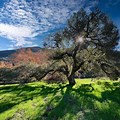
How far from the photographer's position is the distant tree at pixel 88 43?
120ft

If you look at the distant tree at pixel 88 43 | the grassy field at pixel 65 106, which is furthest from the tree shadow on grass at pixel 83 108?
the distant tree at pixel 88 43

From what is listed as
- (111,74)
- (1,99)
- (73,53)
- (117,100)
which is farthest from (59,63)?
(117,100)

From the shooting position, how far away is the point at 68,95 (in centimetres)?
2705

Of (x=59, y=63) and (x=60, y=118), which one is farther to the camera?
(x=59, y=63)

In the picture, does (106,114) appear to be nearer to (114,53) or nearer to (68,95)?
(68,95)

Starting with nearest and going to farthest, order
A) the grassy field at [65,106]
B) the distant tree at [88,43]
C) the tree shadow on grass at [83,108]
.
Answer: the tree shadow on grass at [83,108] < the grassy field at [65,106] < the distant tree at [88,43]

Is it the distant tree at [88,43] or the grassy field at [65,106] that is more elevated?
the distant tree at [88,43]

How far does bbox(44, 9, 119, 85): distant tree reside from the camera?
120 ft

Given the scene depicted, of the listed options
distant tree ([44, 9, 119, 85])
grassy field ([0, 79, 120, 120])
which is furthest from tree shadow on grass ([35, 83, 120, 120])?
distant tree ([44, 9, 119, 85])

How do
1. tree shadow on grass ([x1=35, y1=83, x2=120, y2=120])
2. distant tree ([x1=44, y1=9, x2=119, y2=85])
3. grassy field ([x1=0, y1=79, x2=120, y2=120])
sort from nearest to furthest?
tree shadow on grass ([x1=35, y1=83, x2=120, y2=120]) < grassy field ([x1=0, y1=79, x2=120, y2=120]) < distant tree ([x1=44, y1=9, x2=119, y2=85])

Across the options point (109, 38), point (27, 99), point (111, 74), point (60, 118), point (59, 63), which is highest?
point (109, 38)

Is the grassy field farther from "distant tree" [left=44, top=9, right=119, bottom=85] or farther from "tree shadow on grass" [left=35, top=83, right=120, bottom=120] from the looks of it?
"distant tree" [left=44, top=9, right=119, bottom=85]

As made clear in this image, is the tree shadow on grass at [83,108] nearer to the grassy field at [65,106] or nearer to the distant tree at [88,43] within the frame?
the grassy field at [65,106]

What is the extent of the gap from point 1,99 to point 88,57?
14.1m
